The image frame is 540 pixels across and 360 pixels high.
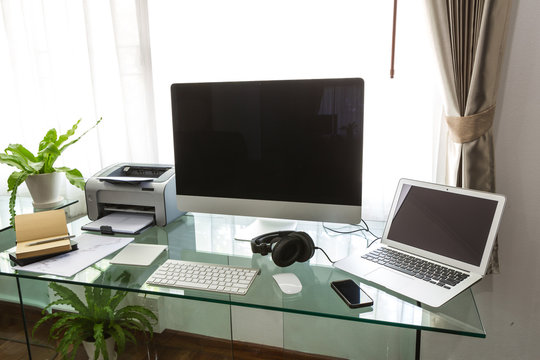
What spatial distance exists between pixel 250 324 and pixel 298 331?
0.81 ft

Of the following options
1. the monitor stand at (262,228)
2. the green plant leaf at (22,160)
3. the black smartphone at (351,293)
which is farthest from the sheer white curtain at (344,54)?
the green plant leaf at (22,160)

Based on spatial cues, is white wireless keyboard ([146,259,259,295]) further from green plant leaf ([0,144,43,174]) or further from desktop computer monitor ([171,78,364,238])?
green plant leaf ([0,144,43,174])

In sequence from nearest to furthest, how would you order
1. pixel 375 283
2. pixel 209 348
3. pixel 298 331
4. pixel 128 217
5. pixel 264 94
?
→ 1. pixel 375 283
2. pixel 264 94
3. pixel 128 217
4. pixel 298 331
5. pixel 209 348

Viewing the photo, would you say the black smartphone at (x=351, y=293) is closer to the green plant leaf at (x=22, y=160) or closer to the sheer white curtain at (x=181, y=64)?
the sheer white curtain at (x=181, y=64)

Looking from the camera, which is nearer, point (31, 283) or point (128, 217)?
point (128, 217)

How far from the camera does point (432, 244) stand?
1.14 metres

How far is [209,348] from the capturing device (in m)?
1.97

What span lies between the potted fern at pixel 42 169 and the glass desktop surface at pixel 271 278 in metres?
0.19

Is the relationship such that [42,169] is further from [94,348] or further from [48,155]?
[94,348]

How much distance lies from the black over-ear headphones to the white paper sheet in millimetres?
516

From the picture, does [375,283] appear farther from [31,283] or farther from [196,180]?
[31,283]

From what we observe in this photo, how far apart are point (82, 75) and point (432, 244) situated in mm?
1783

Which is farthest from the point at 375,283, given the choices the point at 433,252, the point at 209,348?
the point at 209,348

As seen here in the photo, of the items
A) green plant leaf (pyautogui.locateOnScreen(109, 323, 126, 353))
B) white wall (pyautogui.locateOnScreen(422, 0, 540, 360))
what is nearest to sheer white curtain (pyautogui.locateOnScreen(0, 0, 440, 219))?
white wall (pyautogui.locateOnScreen(422, 0, 540, 360))
